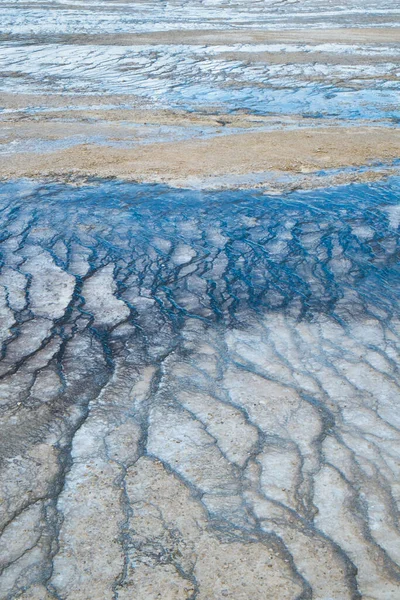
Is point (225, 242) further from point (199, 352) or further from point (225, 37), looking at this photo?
point (225, 37)

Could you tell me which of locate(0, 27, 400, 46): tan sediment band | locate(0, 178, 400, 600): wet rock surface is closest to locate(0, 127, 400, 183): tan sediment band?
locate(0, 178, 400, 600): wet rock surface

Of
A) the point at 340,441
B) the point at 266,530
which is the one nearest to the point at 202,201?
the point at 340,441

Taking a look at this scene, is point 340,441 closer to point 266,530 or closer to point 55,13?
point 266,530

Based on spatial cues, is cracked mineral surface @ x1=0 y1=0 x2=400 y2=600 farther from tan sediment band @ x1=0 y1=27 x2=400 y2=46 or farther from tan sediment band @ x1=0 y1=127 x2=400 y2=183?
tan sediment band @ x1=0 y1=27 x2=400 y2=46

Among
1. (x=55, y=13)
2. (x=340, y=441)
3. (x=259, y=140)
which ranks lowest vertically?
(x=55, y=13)

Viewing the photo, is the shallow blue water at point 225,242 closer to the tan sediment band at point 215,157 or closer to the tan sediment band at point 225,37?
the tan sediment band at point 215,157

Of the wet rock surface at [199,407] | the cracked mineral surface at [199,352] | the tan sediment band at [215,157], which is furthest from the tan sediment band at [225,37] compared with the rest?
the wet rock surface at [199,407]

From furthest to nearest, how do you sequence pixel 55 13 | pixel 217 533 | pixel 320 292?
pixel 55 13 → pixel 320 292 → pixel 217 533
